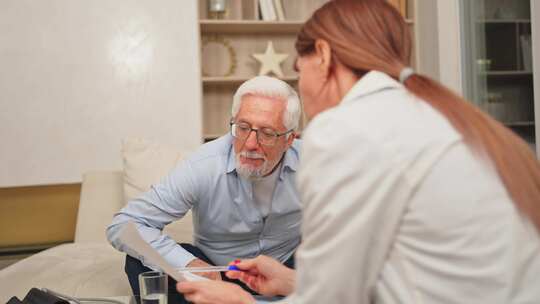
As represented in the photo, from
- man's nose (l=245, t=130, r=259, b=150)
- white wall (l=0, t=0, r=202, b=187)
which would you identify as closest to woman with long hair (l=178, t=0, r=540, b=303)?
man's nose (l=245, t=130, r=259, b=150)

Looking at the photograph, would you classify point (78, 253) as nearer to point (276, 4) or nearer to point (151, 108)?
point (151, 108)

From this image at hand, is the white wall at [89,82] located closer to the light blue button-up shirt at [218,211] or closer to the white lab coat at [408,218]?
the light blue button-up shirt at [218,211]

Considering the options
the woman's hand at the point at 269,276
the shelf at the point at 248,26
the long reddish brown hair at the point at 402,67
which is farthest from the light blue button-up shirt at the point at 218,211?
the shelf at the point at 248,26

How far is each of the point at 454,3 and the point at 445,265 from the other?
276 cm

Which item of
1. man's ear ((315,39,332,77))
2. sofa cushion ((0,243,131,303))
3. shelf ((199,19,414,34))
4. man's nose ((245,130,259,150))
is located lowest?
sofa cushion ((0,243,131,303))

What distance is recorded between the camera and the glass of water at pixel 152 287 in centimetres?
124

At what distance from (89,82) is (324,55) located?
2239mm

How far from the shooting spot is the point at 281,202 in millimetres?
1966

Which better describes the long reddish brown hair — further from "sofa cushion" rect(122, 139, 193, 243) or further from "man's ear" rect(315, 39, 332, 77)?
"sofa cushion" rect(122, 139, 193, 243)

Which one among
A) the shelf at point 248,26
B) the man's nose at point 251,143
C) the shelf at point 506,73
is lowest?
the man's nose at point 251,143

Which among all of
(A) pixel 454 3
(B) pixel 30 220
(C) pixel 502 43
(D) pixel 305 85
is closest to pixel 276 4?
(A) pixel 454 3

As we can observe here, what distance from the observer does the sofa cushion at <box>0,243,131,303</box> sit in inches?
78.2

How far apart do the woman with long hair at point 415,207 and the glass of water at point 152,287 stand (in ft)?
1.49

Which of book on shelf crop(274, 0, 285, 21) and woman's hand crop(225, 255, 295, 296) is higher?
book on shelf crop(274, 0, 285, 21)
